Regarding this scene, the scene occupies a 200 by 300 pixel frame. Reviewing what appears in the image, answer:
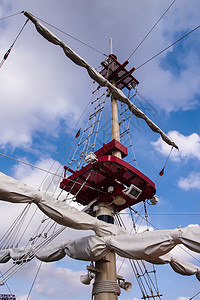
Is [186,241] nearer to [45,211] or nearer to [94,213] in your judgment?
[45,211]

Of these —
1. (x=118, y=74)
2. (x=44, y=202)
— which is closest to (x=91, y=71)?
(x=118, y=74)

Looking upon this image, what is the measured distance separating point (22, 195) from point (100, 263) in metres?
3.32

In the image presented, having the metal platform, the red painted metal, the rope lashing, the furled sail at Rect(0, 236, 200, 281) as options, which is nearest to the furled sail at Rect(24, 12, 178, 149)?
the metal platform

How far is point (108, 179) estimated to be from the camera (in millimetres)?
8547

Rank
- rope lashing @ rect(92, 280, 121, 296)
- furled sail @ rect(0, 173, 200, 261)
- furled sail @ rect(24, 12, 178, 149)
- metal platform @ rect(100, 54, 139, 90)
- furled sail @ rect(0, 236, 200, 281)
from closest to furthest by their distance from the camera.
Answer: furled sail @ rect(0, 173, 200, 261), furled sail @ rect(0, 236, 200, 281), rope lashing @ rect(92, 280, 121, 296), furled sail @ rect(24, 12, 178, 149), metal platform @ rect(100, 54, 139, 90)

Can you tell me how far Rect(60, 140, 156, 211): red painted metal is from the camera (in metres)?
8.21

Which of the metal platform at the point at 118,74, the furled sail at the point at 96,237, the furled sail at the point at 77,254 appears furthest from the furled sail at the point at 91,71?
the furled sail at the point at 77,254

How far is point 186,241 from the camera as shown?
18.1 feet

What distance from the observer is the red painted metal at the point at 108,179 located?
821cm

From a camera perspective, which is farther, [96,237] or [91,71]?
[91,71]

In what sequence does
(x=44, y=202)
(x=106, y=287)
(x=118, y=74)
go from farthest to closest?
(x=118, y=74)
(x=106, y=287)
(x=44, y=202)

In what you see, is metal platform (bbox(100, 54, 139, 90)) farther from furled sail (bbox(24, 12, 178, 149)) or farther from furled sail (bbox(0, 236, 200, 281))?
furled sail (bbox(0, 236, 200, 281))

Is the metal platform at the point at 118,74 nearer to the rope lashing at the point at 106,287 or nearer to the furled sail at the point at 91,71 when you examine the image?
the furled sail at the point at 91,71

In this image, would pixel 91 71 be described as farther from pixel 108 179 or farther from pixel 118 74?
pixel 108 179
